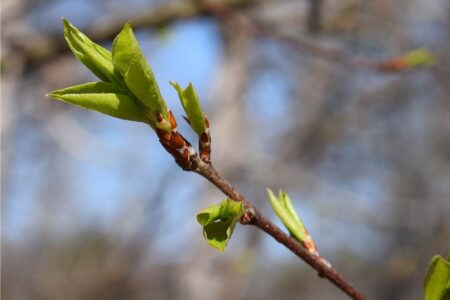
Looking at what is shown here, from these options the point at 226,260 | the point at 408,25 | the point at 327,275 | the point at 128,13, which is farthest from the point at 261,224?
the point at 408,25

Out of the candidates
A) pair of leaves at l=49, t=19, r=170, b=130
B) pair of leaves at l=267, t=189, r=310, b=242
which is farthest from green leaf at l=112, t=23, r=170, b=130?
pair of leaves at l=267, t=189, r=310, b=242

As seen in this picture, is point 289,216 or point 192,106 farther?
point 289,216

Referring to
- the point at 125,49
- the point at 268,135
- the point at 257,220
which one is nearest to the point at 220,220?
the point at 257,220

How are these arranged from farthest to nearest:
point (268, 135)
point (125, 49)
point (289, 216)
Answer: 1. point (268, 135)
2. point (289, 216)
3. point (125, 49)

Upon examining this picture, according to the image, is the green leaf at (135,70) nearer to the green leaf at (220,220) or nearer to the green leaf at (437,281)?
the green leaf at (220,220)

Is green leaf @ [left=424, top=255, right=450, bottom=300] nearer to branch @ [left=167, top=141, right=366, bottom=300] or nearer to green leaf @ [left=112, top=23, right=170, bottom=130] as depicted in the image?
branch @ [left=167, top=141, right=366, bottom=300]

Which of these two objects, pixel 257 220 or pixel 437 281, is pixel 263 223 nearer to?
pixel 257 220

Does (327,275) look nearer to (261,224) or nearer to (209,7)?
(261,224)

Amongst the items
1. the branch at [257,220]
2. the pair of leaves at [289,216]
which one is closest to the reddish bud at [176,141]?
the branch at [257,220]
